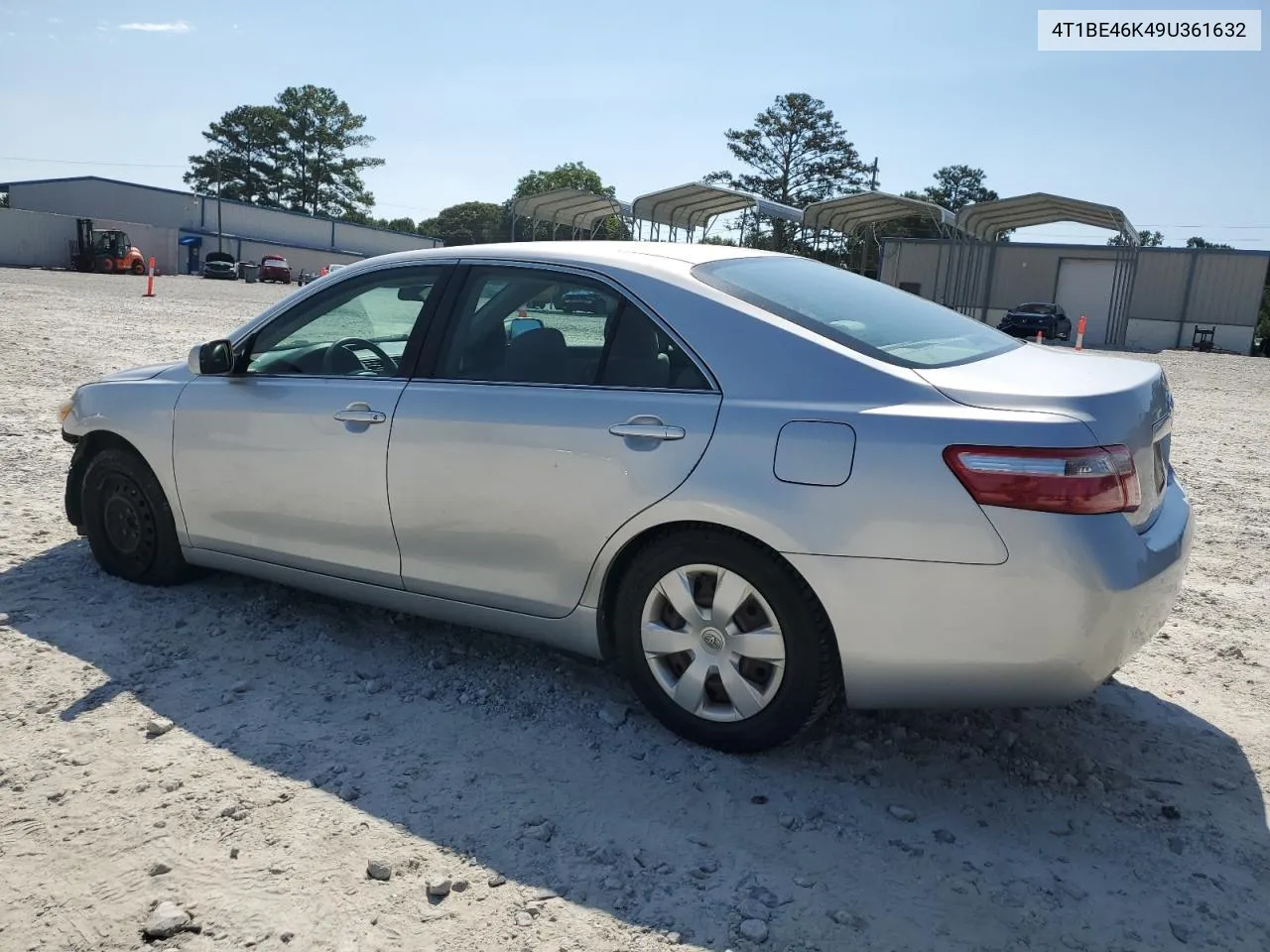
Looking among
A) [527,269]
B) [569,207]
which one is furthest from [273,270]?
[527,269]

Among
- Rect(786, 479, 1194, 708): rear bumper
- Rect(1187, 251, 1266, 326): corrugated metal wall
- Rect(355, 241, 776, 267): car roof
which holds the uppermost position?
Rect(1187, 251, 1266, 326): corrugated metal wall

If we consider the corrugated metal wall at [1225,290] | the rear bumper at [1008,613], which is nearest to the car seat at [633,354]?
the rear bumper at [1008,613]

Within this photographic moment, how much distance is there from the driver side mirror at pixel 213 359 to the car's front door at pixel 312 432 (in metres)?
0.05

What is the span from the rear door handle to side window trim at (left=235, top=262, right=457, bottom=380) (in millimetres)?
975

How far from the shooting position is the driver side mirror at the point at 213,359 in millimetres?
4121

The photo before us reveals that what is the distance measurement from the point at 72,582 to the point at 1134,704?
4.40 meters

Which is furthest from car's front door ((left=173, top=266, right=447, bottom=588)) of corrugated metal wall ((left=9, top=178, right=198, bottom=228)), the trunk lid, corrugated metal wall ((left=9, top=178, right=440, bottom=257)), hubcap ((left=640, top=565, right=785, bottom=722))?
corrugated metal wall ((left=9, top=178, right=198, bottom=228))

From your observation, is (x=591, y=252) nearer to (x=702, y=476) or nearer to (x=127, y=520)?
(x=702, y=476)

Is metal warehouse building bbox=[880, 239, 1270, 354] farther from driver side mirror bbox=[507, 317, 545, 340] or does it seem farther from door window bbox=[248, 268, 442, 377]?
driver side mirror bbox=[507, 317, 545, 340]

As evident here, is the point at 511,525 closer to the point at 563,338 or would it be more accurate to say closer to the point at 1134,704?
the point at 563,338

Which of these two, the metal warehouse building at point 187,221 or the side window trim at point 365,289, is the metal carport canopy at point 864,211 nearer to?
the side window trim at point 365,289

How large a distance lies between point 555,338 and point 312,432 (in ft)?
3.38

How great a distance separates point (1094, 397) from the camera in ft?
9.25

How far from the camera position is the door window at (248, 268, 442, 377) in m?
3.86
